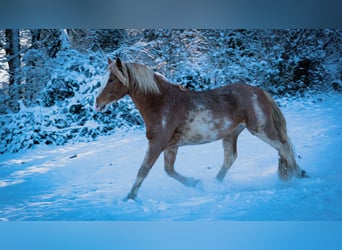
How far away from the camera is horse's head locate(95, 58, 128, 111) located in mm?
2902

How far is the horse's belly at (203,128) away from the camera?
9.48 feet

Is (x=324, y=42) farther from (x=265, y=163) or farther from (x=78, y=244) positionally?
(x=78, y=244)

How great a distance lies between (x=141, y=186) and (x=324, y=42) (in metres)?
1.73

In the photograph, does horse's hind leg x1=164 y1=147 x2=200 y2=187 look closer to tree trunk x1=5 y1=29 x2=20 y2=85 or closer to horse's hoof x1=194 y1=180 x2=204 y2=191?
horse's hoof x1=194 y1=180 x2=204 y2=191

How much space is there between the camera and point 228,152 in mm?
2980

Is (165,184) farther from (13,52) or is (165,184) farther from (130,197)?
(13,52)

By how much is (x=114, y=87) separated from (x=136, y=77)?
0.17m

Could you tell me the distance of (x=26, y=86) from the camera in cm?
299

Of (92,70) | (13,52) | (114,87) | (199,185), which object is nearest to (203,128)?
(199,185)

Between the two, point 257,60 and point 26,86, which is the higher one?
point 257,60
